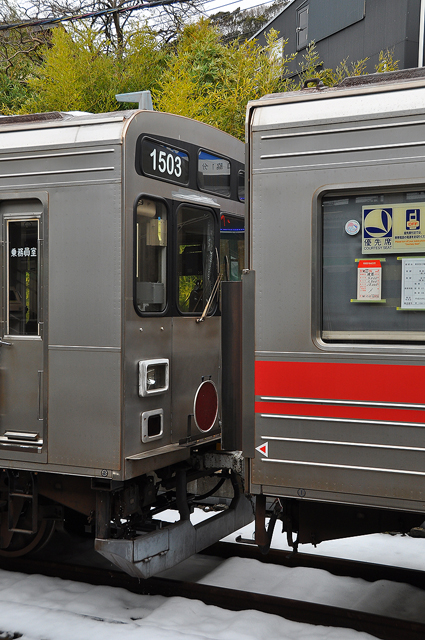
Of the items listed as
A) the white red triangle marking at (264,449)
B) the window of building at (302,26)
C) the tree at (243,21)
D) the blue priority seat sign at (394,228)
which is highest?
the tree at (243,21)

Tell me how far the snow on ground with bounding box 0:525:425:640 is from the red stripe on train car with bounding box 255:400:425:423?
156 cm

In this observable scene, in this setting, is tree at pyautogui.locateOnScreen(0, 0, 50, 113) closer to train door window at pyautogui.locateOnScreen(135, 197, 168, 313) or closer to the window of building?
the window of building

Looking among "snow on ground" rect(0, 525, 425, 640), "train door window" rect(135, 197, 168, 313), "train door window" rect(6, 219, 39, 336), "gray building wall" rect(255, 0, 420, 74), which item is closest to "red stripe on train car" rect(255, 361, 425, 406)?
"train door window" rect(135, 197, 168, 313)

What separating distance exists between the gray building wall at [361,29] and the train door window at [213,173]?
6.87 metres

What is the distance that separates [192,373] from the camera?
4.98 metres

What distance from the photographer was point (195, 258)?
204 inches

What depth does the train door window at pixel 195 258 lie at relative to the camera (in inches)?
196

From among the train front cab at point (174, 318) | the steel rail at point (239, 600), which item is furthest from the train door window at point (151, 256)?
the steel rail at point (239, 600)

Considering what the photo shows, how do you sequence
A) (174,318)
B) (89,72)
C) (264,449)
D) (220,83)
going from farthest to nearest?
(89,72) < (220,83) < (174,318) < (264,449)

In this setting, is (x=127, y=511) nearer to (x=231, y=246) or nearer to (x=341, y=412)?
(x=341, y=412)

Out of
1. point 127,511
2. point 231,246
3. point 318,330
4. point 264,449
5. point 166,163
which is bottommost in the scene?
point 127,511

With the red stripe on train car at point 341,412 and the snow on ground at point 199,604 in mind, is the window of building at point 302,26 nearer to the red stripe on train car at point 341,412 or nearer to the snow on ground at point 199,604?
the snow on ground at point 199,604

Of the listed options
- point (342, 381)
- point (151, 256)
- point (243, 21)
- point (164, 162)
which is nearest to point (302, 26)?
point (243, 21)

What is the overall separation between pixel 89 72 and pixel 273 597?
9552mm
